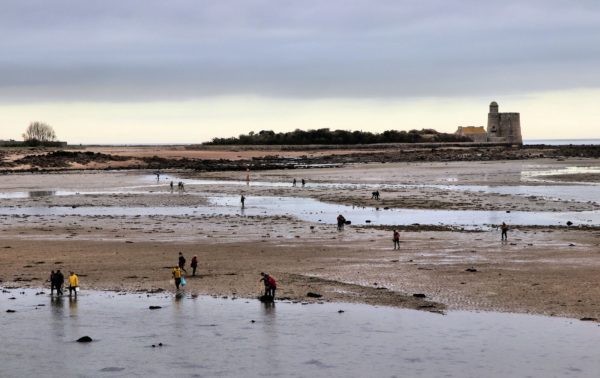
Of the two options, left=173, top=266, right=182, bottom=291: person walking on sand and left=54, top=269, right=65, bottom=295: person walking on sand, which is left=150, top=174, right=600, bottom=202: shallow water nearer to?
left=173, top=266, right=182, bottom=291: person walking on sand

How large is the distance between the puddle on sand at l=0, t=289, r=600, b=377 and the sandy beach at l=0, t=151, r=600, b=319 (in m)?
1.67

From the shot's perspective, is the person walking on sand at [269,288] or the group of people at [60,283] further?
the group of people at [60,283]

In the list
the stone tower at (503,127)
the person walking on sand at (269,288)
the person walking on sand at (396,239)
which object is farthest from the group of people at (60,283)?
the stone tower at (503,127)

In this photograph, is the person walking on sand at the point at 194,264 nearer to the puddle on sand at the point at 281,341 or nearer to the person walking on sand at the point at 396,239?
the puddle on sand at the point at 281,341

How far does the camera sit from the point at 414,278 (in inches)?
1009

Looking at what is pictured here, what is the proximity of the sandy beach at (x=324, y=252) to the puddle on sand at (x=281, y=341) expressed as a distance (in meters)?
1.67

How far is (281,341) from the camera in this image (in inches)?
742

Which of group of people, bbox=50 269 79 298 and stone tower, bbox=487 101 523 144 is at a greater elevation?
stone tower, bbox=487 101 523 144

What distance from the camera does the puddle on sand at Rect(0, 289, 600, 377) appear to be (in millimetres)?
16844

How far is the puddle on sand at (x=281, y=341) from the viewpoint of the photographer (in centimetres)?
1684

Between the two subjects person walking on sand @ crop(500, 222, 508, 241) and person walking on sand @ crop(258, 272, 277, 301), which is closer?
person walking on sand @ crop(258, 272, 277, 301)

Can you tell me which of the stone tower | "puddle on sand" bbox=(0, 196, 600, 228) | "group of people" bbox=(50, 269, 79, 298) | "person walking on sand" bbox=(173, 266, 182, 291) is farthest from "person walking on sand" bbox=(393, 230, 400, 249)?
the stone tower

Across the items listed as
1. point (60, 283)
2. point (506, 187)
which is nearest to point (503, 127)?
point (506, 187)

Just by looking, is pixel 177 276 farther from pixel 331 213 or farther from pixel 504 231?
pixel 331 213
